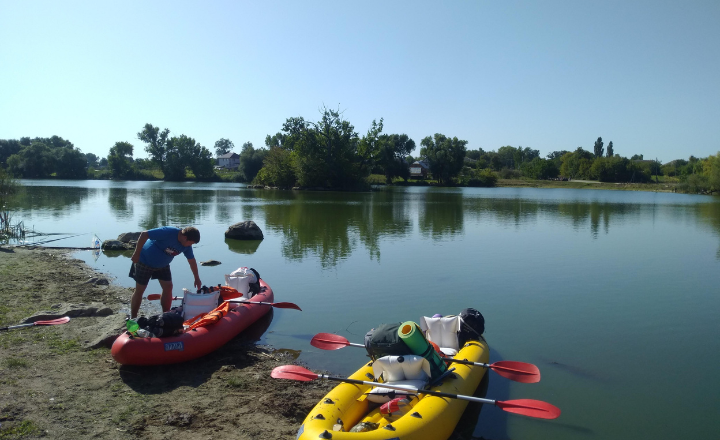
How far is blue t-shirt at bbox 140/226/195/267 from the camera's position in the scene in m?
6.96

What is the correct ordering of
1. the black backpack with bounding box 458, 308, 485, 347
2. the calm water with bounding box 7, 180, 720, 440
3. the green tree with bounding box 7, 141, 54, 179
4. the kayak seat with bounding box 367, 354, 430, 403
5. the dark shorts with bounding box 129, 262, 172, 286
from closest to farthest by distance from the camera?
the kayak seat with bounding box 367, 354, 430, 403 < the calm water with bounding box 7, 180, 720, 440 < the black backpack with bounding box 458, 308, 485, 347 < the dark shorts with bounding box 129, 262, 172, 286 < the green tree with bounding box 7, 141, 54, 179

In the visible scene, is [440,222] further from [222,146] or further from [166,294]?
[222,146]

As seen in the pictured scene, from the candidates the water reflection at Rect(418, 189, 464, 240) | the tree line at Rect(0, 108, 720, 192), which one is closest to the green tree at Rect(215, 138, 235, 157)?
the tree line at Rect(0, 108, 720, 192)

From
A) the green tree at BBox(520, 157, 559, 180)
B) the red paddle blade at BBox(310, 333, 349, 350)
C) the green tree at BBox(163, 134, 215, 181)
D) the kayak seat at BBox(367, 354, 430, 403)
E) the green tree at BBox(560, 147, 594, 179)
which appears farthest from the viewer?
the green tree at BBox(520, 157, 559, 180)

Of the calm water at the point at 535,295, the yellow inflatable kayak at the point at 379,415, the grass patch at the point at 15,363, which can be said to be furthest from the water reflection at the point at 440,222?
the grass patch at the point at 15,363

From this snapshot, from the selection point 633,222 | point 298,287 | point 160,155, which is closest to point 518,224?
point 633,222

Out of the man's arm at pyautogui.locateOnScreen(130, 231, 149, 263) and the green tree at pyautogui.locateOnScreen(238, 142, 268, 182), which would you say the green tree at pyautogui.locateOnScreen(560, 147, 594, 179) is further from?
the man's arm at pyautogui.locateOnScreen(130, 231, 149, 263)

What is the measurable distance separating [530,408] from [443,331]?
2.00 meters

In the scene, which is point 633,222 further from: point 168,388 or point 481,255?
point 168,388

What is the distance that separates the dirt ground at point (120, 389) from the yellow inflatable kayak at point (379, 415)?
1.75ft

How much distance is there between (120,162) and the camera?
89000 mm

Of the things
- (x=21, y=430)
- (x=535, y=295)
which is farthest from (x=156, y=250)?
(x=535, y=295)

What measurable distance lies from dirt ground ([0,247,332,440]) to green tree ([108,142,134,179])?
90.5 meters

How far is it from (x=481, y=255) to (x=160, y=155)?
8732cm
